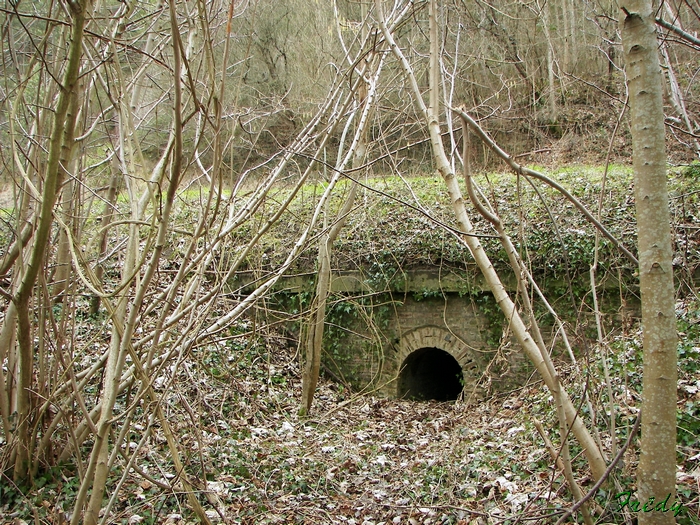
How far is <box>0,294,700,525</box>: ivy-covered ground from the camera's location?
13.3 feet

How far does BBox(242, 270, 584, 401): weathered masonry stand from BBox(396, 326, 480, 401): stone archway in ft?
0.05

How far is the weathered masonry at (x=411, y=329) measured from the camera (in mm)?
8125

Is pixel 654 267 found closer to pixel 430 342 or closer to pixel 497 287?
pixel 497 287

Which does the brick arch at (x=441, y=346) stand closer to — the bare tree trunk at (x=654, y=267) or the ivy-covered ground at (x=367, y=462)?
the ivy-covered ground at (x=367, y=462)

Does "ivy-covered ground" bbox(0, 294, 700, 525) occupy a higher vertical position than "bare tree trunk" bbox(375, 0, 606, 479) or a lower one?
lower

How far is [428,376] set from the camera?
32.5 ft

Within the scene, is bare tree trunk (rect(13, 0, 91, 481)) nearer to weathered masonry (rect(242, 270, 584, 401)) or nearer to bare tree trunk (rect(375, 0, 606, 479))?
bare tree trunk (rect(375, 0, 606, 479))

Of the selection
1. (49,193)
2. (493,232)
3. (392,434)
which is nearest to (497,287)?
(49,193)

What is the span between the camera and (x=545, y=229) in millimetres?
8047

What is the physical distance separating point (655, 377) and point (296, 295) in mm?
7302

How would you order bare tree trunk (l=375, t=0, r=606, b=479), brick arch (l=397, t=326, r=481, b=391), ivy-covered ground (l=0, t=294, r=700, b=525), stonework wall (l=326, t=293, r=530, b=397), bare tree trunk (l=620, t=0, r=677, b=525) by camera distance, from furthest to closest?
brick arch (l=397, t=326, r=481, b=391), stonework wall (l=326, t=293, r=530, b=397), ivy-covered ground (l=0, t=294, r=700, b=525), bare tree trunk (l=375, t=0, r=606, b=479), bare tree trunk (l=620, t=0, r=677, b=525)

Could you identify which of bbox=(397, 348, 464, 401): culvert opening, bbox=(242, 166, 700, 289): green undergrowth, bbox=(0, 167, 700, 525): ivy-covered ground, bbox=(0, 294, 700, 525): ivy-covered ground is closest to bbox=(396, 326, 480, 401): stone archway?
bbox=(397, 348, 464, 401): culvert opening

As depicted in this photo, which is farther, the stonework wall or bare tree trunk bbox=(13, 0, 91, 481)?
the stonework wall

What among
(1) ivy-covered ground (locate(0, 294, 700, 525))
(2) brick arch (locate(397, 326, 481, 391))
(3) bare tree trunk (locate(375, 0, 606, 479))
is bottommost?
(1) ivy-covered ground (locate(0, 294, 700, 525))
